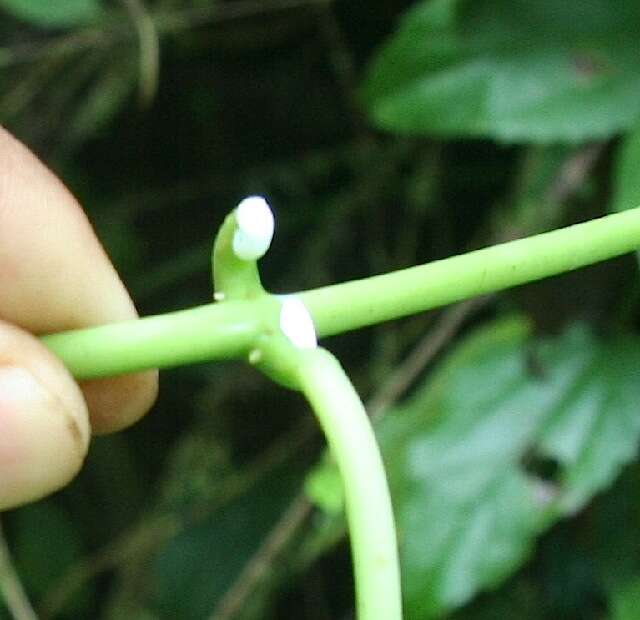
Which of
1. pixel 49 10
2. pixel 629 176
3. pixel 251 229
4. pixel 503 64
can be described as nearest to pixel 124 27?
pixel 49 10

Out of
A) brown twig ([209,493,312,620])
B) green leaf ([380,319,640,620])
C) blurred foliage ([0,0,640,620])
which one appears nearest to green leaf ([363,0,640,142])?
blurred foliage ([0,0,640,620])

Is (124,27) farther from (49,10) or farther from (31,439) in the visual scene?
(31,439)

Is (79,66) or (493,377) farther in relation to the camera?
(79,66)

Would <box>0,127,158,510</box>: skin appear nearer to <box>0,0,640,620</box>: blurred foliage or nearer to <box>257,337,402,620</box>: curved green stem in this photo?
<box>257,337,402,620</box>: curved green stem

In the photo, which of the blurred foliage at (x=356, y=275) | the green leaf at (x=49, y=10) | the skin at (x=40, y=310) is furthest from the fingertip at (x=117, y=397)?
the green leaf at (x=49, y=10)

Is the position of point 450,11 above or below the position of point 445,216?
above

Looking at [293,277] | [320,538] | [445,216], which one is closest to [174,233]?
[293,277]

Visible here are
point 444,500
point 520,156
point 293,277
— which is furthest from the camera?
point 293,277

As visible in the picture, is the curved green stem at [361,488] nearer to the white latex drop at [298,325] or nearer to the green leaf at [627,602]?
the white latex drop at [298,325]

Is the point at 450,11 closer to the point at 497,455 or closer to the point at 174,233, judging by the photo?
the point at 497,455
